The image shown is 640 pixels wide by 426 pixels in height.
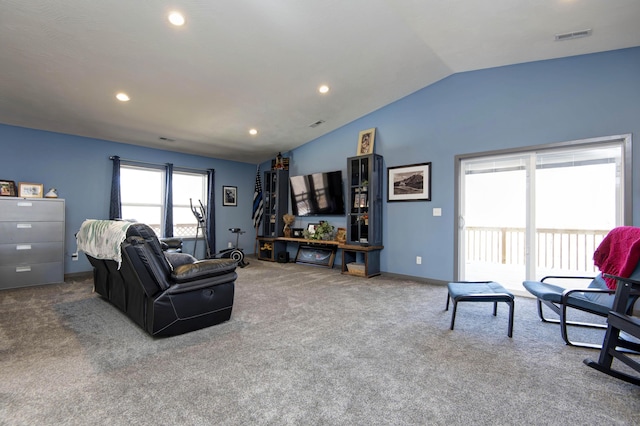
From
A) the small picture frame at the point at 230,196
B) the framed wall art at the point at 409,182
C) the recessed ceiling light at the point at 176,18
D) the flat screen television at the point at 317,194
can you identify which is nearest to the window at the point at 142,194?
the small picture frame at the point at 230,196

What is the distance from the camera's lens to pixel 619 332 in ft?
6.54

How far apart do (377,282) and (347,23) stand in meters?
3.47

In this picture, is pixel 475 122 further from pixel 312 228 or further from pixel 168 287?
pixel 168 287

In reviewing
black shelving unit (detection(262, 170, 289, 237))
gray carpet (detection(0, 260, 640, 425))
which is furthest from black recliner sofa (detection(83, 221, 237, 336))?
black shelving unit (detection(262, 170, 289, 237))

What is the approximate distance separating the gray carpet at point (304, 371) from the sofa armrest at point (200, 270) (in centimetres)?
51

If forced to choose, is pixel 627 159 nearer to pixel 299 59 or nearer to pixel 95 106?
pixel 299 59

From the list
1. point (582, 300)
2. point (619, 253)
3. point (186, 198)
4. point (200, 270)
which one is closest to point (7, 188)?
point (186, 198)

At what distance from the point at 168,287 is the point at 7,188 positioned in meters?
4.10

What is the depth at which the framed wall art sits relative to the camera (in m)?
4.59

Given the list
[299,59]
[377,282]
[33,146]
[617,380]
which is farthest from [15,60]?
[617,380]

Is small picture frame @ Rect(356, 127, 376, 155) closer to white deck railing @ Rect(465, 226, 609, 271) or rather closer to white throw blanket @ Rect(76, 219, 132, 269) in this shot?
white deck railing @ Rect(465, 226, 609, 271)

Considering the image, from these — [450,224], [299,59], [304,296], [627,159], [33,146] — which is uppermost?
[299,59]

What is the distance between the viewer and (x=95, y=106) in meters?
4.01

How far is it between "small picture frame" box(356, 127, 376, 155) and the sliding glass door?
4.94 ft
